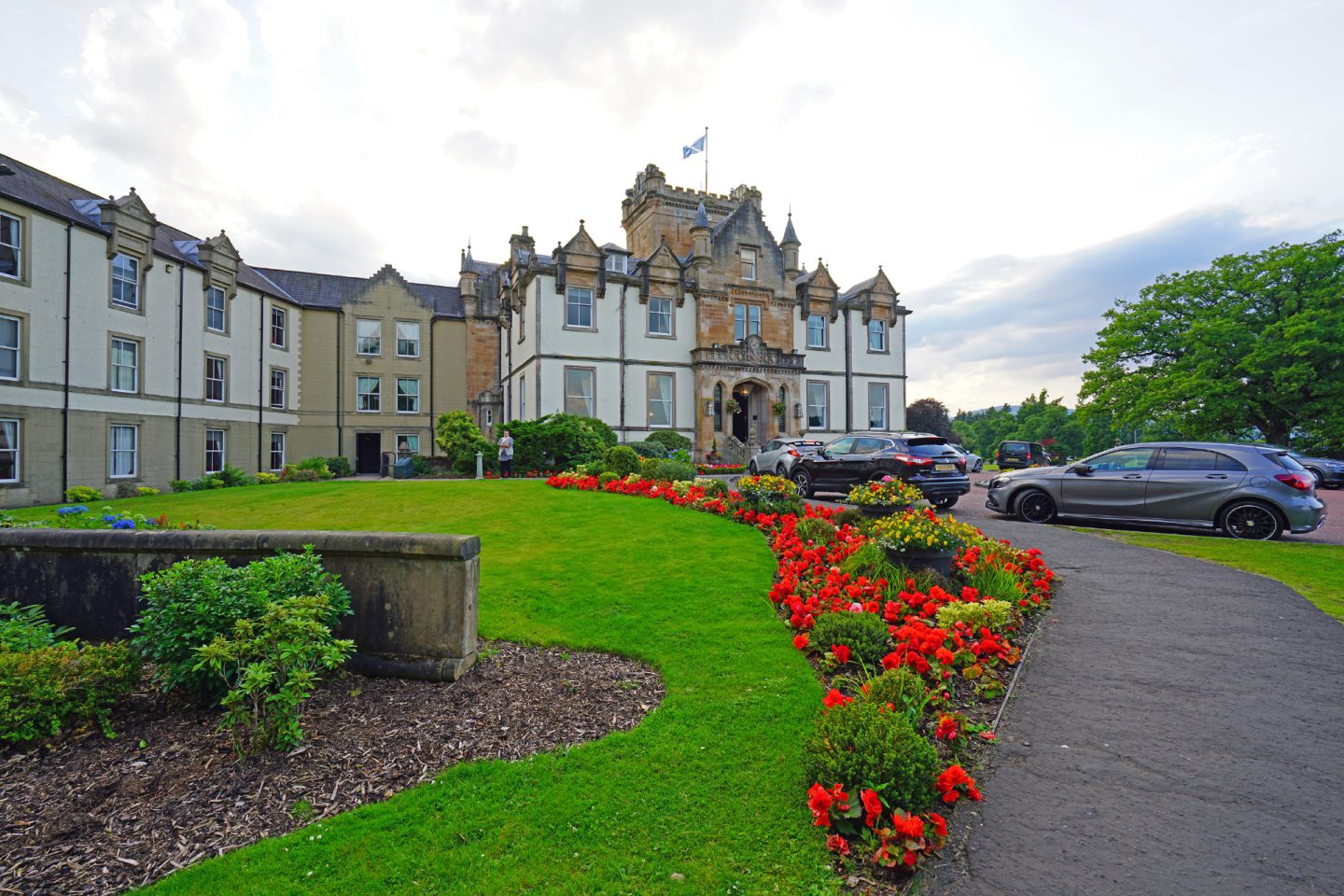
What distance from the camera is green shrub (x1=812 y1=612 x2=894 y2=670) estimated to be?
16.6 ft

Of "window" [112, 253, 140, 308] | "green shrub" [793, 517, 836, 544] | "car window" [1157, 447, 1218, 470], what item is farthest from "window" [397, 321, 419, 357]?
"car window" [1157, 447, 1218, 470]

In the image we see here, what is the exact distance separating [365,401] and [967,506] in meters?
31.2

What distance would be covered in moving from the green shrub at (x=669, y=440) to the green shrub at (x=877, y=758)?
80.2ft

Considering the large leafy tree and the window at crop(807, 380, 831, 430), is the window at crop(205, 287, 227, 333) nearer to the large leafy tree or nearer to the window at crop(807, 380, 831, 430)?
the window at crop(807, 380, 831, 430)

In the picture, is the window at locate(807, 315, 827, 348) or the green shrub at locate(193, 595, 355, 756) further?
the window at locate(807, 315, 827, 348)

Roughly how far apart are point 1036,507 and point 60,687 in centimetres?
1480

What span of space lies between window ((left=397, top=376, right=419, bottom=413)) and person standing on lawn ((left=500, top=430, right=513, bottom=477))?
16.2 meters

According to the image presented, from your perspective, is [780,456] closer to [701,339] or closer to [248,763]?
[701,339]

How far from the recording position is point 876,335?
35375 millimetres

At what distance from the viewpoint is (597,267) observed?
29.3 meters

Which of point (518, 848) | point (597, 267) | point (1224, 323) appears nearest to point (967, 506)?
point (518, 848)

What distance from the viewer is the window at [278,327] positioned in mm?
31047

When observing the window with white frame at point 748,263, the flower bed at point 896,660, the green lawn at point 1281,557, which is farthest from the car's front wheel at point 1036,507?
the window with white frame at point 748,263

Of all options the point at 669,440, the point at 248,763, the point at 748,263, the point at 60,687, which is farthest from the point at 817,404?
the point at 60,687
